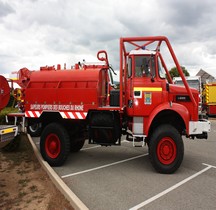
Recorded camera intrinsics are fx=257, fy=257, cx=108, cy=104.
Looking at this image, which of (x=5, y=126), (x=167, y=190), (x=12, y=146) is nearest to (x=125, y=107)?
(x=167, y=190)

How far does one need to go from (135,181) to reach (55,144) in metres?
2.50

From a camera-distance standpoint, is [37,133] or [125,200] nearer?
[125,200]

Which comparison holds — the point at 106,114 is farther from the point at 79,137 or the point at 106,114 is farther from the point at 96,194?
the point at 96,194

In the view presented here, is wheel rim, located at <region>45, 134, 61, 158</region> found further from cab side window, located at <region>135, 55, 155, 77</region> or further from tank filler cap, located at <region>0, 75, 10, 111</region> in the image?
cab side window, located at <region>135, 55, 155, 77</region>

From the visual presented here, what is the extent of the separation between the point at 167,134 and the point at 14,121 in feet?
14.2

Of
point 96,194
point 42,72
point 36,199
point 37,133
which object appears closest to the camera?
point 36,199

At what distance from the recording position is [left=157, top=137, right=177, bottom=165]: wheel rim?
622 cm

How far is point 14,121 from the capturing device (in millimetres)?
7453

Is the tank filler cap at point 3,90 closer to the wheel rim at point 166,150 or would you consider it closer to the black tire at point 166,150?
the black tire at point 166,150

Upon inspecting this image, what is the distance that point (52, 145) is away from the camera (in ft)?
22.9

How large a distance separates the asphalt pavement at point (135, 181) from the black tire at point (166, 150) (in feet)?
0.69

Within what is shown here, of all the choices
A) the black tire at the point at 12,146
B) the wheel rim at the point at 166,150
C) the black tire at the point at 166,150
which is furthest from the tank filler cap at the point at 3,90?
the wheel rim at the point at 166,150

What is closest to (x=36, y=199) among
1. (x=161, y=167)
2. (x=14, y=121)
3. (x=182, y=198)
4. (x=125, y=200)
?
(x=125, y=200)

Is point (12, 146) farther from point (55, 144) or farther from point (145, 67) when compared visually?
point (145, 67)
